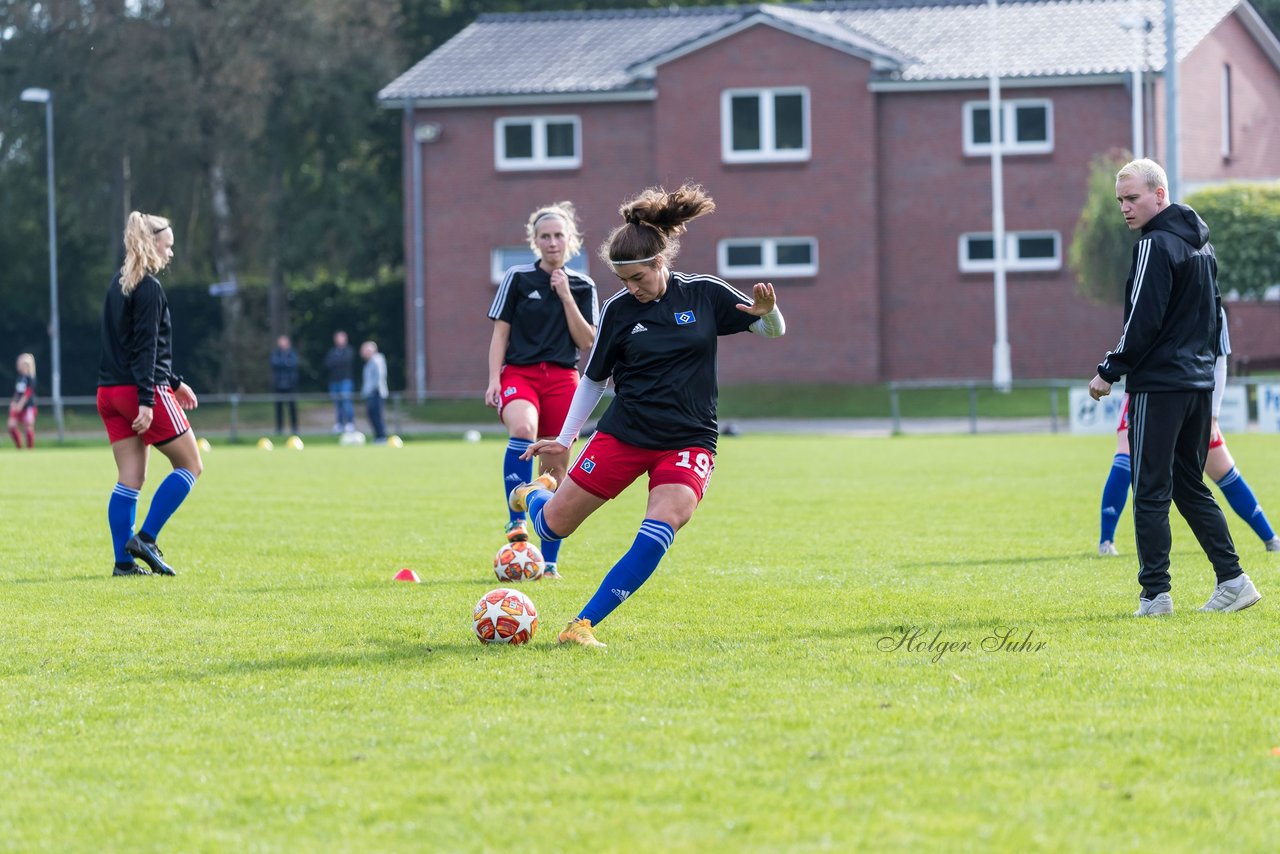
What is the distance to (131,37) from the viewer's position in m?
42.7

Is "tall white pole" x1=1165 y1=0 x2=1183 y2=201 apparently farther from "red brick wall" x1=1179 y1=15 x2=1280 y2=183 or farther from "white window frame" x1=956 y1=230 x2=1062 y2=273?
"red brick wall" x1=1179 y1=15 x2=1280 y2=183

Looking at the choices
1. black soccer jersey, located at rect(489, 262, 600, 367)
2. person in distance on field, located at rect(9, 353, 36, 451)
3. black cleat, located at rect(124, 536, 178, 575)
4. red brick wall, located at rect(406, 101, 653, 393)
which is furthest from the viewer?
red brick wall, located at rect(406, 101, 653, 393)

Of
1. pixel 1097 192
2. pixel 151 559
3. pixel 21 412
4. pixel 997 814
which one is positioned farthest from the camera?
pixel 1097 192

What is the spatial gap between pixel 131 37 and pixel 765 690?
40.4 meters

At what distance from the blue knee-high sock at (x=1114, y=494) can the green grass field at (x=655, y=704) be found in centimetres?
34

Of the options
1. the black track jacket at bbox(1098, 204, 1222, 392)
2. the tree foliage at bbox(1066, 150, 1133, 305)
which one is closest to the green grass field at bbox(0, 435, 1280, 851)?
the black track jacket at bbox(1098, 204, 1222, 392)

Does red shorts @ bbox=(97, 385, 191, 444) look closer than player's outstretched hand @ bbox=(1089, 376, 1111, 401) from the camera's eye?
No

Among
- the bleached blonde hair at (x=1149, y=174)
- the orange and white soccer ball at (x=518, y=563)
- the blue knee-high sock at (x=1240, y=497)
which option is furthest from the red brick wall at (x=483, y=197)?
the bleached blonde hair at (x=1149, y=174)

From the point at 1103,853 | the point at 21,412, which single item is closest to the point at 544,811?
the point at 1103,853

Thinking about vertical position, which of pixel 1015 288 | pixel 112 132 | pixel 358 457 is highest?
pixel 112 132

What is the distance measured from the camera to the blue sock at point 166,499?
10000 mm

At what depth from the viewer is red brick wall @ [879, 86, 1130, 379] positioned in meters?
39.1

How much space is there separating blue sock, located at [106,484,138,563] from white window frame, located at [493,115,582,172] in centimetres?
3117

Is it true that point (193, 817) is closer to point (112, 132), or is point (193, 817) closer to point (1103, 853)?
point (1103, 853)
